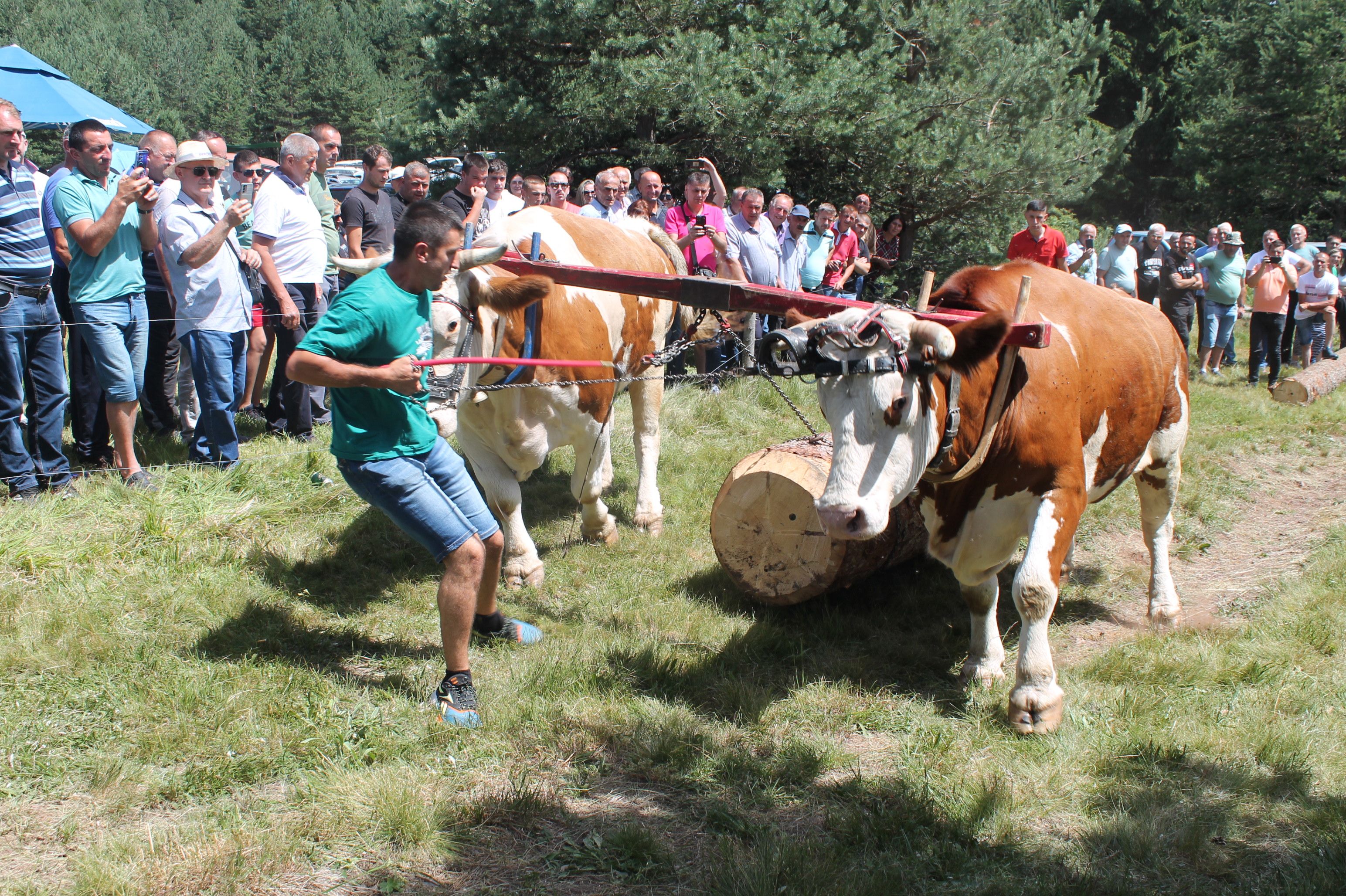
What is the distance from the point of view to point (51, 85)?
15.6m

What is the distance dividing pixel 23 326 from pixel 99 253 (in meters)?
0.60

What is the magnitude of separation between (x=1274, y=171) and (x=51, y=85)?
32.3 metres

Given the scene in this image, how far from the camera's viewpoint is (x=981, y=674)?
4.82 metres

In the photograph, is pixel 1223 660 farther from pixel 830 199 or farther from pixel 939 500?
pixel 830 199

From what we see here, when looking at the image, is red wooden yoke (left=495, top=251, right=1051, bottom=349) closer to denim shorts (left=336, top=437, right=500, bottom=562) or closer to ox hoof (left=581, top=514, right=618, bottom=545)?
denim shorts (left=336, top=437, right=500, bottom=562)

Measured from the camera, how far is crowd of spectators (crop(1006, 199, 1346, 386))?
13719mm

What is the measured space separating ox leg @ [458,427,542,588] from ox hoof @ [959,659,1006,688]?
95.7 inches

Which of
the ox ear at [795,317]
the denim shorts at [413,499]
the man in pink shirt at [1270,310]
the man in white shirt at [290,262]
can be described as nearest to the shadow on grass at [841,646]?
the denim shorts at [413,499]

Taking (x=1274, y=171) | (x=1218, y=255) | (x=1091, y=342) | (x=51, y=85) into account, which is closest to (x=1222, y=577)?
(x=1091, y=342)

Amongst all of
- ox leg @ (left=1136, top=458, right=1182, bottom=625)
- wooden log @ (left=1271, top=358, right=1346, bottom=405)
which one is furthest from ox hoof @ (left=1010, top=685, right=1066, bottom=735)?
wooden log @ (left=1271, top=358, right=1346, bottom=405)

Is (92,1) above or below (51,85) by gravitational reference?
above

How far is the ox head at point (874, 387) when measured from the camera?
369cm

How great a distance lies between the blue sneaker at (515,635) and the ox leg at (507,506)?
2.72 ft

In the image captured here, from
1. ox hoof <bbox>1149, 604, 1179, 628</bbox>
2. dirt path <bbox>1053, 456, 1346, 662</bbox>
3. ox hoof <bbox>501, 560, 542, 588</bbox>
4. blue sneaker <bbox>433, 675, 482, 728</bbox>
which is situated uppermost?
blue sneaker <bbox>433, 675, 482, 728</bbox>
